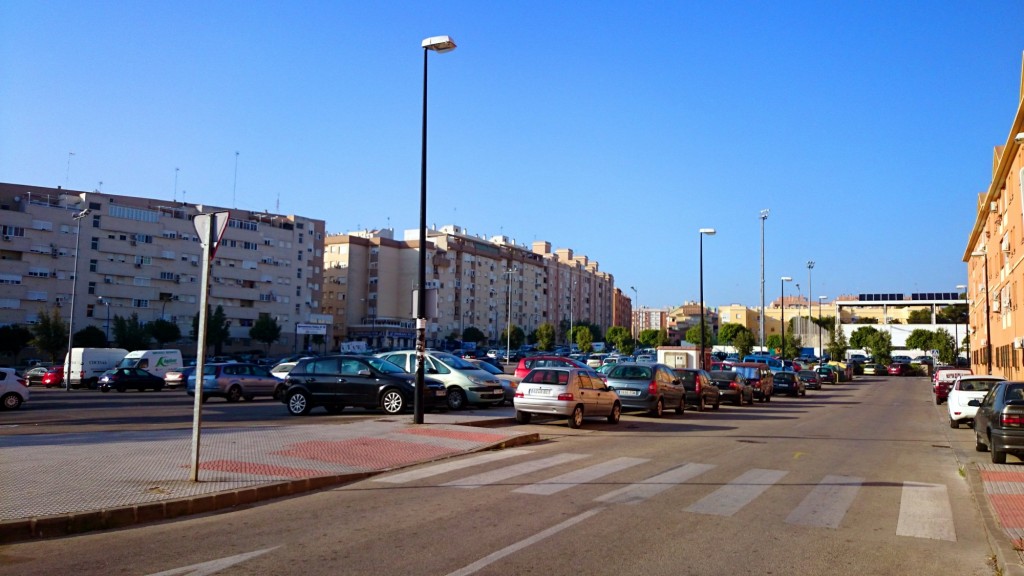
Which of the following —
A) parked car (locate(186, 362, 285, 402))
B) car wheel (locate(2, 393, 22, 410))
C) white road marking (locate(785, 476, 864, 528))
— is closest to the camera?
white road marking (locate(785, 476, 864, 528))

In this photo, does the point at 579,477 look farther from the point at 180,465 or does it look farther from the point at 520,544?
the point at 180,465

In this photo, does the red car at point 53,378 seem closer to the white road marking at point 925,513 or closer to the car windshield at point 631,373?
the car windshield at point 631,373

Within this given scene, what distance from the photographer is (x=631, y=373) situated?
952 inches

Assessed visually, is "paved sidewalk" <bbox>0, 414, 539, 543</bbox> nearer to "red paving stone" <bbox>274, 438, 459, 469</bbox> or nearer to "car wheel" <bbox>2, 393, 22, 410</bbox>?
"red paving stone" <bbox>274, 438, 459, 469</bbox>

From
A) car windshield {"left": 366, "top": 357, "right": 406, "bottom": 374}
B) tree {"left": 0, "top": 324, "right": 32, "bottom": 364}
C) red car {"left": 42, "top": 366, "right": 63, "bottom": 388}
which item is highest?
tree {"left": 0, "top": 324, "right": 32, "bottom": 364}

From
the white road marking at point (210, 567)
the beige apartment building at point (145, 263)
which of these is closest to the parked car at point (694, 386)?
the white road marking at point (210, 567)

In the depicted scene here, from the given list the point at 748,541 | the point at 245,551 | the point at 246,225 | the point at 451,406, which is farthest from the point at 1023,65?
the point at 246,225

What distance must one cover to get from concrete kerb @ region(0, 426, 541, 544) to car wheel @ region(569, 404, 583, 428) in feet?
28.6

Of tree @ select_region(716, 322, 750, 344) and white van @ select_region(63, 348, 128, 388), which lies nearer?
white van @ select_region(63, 348, 128, 388)

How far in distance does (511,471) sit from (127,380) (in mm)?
35545

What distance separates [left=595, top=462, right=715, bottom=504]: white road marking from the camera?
9578 mm

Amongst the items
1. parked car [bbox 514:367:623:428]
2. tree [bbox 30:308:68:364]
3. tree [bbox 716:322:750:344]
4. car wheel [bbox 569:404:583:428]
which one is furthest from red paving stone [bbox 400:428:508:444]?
tree [bbox 716:322:750:344]

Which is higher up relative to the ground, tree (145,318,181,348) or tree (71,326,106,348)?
tree (145,318,181,348)

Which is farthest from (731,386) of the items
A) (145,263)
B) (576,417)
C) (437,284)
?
(437,284)
